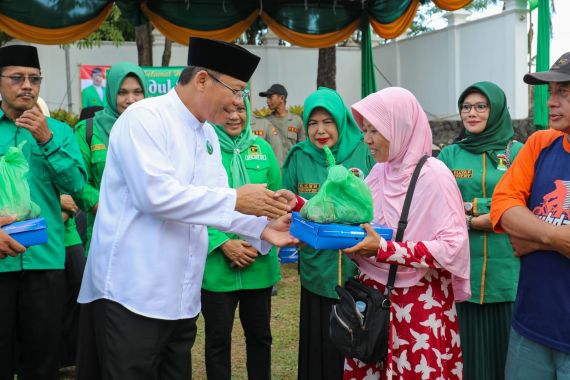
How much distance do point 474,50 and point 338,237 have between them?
43.6 ft

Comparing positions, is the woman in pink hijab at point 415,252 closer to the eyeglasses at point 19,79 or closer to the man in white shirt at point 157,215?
the man in white shirt at point 157,215

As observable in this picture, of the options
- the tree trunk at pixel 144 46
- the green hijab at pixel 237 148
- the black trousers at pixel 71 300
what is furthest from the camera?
the tree trunk at pixel 144 46

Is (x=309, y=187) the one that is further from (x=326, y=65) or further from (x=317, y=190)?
(x=326, y=65)

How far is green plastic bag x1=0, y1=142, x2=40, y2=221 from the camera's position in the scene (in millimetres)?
2951

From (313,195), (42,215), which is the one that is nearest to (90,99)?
(42,215)

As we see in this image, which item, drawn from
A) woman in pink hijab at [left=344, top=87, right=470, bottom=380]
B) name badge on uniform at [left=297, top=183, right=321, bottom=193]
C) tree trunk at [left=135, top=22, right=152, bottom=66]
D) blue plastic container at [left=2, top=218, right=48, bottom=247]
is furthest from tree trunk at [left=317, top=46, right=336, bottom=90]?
blue plastic container at [left=2, top=218, right=48, bottom=247]

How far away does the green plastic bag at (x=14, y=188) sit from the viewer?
2.95 m

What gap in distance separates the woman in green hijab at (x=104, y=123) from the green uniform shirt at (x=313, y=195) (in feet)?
3.78

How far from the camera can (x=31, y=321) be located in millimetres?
3535

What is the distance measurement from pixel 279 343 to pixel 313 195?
2136 millimetres

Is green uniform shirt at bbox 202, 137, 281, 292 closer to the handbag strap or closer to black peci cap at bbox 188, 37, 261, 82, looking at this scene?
the handbag strap

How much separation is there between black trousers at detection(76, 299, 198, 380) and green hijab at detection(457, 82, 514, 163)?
2.19 metres

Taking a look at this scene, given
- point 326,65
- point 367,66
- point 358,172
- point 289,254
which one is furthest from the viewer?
point 326,65

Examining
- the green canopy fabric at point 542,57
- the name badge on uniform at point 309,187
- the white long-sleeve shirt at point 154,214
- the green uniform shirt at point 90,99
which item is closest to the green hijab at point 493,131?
the name badge on uniform at point 309,187
